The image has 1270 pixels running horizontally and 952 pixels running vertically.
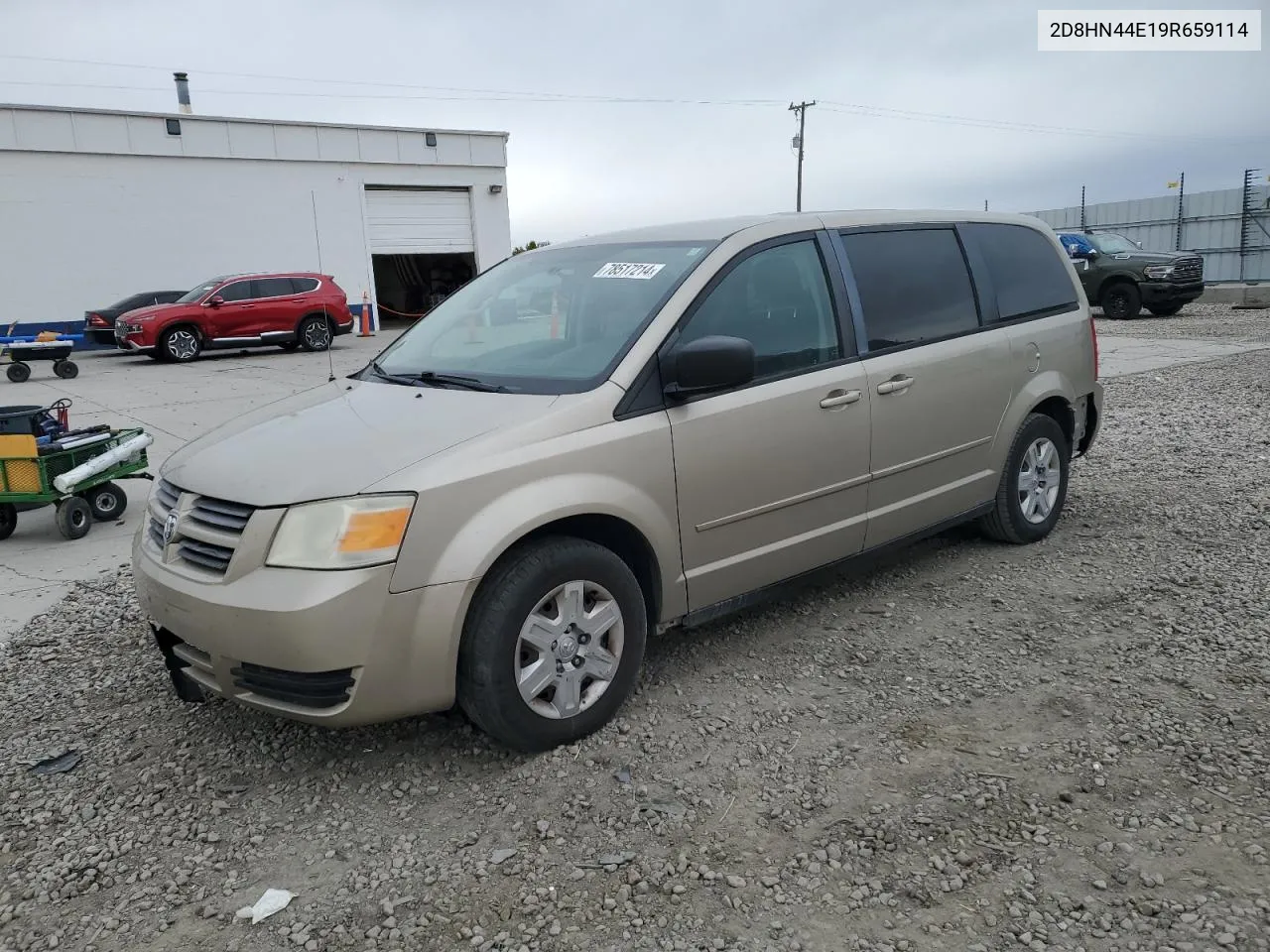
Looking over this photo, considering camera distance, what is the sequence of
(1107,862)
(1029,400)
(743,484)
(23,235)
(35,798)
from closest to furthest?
1. (1107,862)
2. (35,798)
3. (743,484)
4. (1029,400)
5. (23,235)

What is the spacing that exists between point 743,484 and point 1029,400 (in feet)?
7.07

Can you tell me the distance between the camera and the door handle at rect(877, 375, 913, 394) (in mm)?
4195

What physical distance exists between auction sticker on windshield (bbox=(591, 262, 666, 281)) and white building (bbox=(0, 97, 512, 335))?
68.4 feet

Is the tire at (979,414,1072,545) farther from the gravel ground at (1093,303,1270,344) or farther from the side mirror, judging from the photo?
the gravel ground at (1093,303,1270,344)

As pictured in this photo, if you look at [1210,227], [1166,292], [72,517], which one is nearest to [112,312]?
[72,517]

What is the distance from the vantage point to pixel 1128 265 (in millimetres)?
20359

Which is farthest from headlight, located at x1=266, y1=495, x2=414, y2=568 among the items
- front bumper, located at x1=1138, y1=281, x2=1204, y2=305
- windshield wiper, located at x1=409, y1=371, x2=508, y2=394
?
front bumper, located at x1=1138, y1=281, x2=1204, y2=305

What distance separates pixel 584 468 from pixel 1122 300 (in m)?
21.0

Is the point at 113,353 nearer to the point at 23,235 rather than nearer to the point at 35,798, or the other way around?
the point at 23,235

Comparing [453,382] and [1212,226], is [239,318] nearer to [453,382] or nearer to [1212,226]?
[453,382]

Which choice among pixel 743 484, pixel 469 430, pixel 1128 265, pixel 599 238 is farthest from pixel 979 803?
pixel 1128 265

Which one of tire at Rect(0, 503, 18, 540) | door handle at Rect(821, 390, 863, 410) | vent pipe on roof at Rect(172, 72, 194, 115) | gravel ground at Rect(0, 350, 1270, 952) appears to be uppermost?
vent pipe on roof at Rect(172, 72, 194, 115)

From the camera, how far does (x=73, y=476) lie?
612 centimetres

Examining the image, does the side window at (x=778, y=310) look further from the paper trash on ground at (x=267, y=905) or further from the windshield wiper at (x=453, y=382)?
the paper trash on ground at (x=267, y=905)
